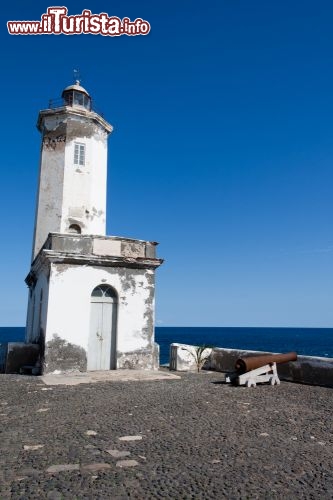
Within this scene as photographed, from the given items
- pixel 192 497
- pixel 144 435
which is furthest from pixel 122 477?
pixel 144 435

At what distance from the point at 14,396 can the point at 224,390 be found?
4.64 m

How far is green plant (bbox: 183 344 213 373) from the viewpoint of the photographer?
44.6 feet

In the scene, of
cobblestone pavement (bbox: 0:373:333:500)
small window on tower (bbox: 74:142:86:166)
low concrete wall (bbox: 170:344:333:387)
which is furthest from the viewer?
small window on tower (bbox: 74:142:86:166)

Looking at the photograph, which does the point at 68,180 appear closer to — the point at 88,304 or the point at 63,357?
the point at 88,304

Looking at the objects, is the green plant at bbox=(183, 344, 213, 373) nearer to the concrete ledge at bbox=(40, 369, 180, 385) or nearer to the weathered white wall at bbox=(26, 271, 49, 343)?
the concrete ledge at bbox=(40, 369, 180, 385)

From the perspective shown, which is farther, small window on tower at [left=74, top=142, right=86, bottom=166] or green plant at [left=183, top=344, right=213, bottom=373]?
small window on tower at [left=74, top=142, right=86, bottom=166]

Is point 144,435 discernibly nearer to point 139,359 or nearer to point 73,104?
point 139,359

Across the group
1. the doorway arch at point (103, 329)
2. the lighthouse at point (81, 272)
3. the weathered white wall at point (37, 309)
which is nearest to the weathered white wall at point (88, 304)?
the lighthouse at point (81, 272)

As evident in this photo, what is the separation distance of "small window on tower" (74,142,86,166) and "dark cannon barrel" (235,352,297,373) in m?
9.67

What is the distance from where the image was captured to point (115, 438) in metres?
5.30

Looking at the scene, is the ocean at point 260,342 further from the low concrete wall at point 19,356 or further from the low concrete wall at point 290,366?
the low concrete wall at point 19,356

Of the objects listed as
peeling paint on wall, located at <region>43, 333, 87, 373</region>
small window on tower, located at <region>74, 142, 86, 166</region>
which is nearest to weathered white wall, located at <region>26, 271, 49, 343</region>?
peeling paint on wall, located at <region>43, 333, 87, 373</region>

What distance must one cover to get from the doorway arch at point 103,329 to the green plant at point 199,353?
8.63 ft

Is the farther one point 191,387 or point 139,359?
point 139,359
